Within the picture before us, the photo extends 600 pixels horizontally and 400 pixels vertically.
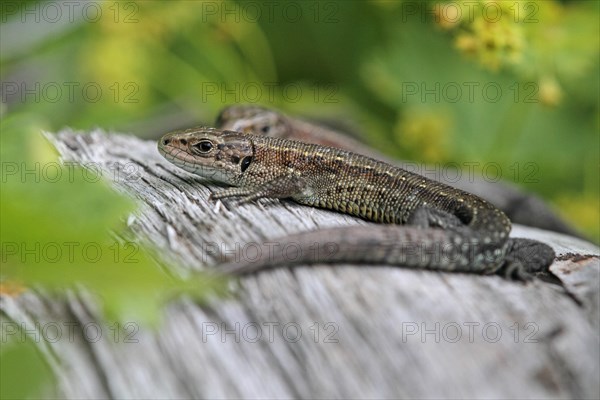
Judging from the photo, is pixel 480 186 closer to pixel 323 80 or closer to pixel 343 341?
pixel 323 80

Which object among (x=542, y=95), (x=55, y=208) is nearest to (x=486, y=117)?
(x=542, y=95)

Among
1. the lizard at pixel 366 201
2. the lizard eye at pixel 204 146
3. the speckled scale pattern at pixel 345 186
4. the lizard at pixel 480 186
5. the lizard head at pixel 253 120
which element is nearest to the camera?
the lizard at pixel 366 201

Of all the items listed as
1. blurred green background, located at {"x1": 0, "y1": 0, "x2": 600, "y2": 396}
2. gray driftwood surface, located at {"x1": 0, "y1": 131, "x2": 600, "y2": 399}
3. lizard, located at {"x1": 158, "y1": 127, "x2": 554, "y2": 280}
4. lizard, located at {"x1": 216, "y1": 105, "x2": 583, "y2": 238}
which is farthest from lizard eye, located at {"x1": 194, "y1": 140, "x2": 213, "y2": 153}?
blurred green background, located at {"x1": 0, "y1": 0, "x2": 600, "y2": 396}

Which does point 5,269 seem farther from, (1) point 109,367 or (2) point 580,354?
(2) point 580,354

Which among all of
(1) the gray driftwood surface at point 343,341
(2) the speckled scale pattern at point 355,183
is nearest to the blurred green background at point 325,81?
(2) the speckled scale pattern at point 355,183

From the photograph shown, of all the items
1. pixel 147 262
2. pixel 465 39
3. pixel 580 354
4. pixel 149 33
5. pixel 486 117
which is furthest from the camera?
pixel 486 117

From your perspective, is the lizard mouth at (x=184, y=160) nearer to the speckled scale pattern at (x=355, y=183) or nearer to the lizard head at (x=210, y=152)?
the lizard head at (x=210, y=152)
